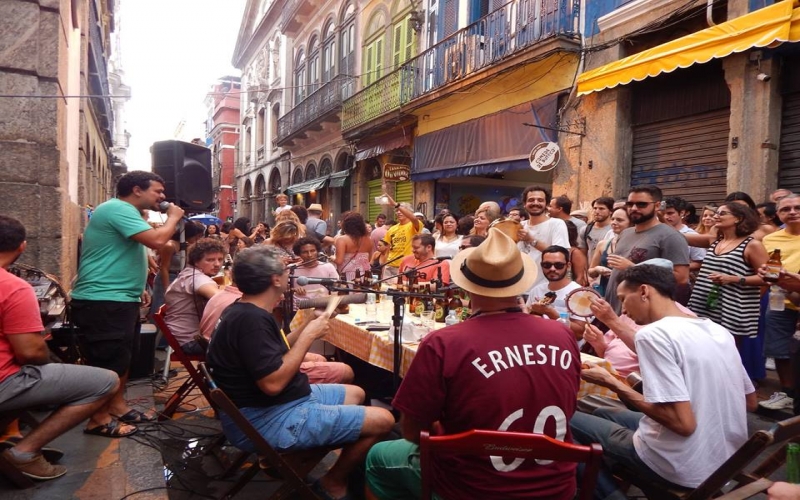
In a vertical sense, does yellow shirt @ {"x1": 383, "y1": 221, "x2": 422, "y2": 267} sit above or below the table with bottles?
above

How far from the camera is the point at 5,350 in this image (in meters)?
2.87

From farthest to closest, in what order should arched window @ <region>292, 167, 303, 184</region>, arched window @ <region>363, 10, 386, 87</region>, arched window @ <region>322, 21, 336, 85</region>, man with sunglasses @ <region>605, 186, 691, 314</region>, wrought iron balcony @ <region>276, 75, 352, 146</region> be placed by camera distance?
1. arched window @ <region>292, 167, 303, 184</region>
2. arched window @ <region>322, 21, 336, 85</region>
3. wrought iron balcony @ <region>276, 75, 352, 146</region>
4. arched window @ <region>363, 10, 386, 87</region>
5. man with sunglasses @ <region>605, 186, 691, 314</region>

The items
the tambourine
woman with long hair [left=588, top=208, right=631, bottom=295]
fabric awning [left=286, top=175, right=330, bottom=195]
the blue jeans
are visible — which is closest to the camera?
the blue jeans

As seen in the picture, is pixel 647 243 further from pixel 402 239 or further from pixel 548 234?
pixel 402 239

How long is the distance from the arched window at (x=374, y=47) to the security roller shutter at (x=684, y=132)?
9.22 metres

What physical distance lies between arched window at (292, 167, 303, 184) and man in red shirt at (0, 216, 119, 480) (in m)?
19.6

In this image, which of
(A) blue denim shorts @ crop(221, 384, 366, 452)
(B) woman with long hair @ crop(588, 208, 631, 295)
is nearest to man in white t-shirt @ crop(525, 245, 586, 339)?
(B) woman with long hair @ crop(588, 208, 631, 295)

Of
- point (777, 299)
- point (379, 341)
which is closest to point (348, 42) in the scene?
point (777, 299)

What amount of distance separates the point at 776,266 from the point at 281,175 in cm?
2304

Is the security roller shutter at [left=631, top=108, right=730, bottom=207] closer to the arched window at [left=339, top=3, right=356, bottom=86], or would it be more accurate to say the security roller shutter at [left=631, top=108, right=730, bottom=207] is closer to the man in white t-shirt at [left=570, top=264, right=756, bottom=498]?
the man in white t-shirt at [left=570, top=264, right=756, bottom=498]

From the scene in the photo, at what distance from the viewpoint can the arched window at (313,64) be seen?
21.0 meters

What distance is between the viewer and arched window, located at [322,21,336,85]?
19.6 meters

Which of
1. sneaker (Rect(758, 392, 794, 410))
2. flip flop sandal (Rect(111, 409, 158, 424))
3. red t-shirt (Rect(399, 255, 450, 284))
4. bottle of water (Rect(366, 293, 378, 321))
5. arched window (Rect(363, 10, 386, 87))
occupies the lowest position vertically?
flip flop sandal (Rect(111, 409, 158, 424))

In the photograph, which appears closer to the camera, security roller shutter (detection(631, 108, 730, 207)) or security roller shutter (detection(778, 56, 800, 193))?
security roller shutter (detection(778, 56, 800, 193))
